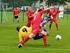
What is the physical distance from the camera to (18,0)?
82.2 metres

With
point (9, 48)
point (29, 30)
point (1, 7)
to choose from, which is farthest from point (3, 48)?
point (1, 7)

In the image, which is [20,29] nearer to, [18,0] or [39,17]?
[39,17]

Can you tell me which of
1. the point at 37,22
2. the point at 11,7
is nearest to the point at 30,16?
the point at 37,22

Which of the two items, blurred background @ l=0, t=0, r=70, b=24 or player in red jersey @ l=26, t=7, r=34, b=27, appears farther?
blurred background @ l=0, t=0, r=70, b=24

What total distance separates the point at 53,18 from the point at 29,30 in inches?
545

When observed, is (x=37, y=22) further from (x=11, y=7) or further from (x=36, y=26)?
(x=11, y=7)

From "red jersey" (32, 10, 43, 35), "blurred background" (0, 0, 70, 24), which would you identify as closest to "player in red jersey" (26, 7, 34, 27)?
"red jersey" (32, 10, 43, 35)

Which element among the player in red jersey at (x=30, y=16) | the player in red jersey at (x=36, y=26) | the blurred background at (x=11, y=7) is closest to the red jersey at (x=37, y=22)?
the player in red jersey at (x=36, y=26)

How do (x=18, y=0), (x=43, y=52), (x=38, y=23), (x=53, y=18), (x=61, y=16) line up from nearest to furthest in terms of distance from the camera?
(x=43, y=52) < (x=38, y=23) < (x=53, y=18) < (x=61, y=16) < (x=18, y=0)

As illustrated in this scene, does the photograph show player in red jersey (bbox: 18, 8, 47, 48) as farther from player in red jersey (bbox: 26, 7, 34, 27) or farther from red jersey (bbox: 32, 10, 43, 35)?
player in red jersey (bbox: 26, 7, 34, 27)

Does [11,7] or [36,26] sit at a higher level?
[36,26]

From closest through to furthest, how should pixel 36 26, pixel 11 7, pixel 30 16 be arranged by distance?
pixel 36 26 → pixel 30 16 → pixel 11 7

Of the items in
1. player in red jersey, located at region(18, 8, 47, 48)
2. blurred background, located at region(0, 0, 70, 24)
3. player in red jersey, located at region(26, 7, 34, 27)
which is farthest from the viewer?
blurred background, located at region(0, 0, 70, 24)

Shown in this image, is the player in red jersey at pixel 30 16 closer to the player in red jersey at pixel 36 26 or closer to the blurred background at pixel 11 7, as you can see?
the player in red jersey at pixel 36 26
